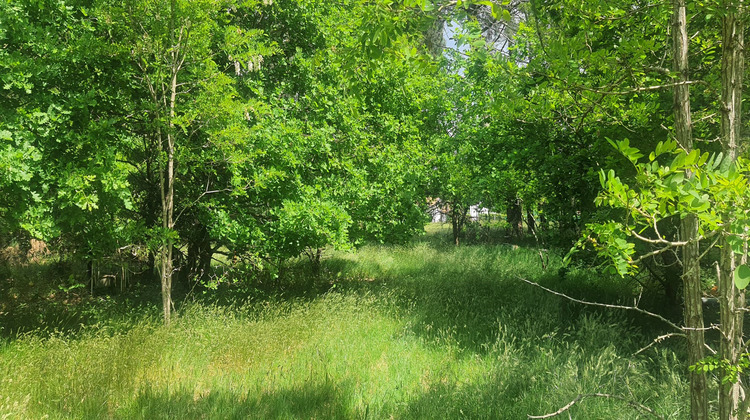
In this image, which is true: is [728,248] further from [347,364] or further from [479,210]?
[479,210]

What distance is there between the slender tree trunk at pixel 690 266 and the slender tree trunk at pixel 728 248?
78 millimetres

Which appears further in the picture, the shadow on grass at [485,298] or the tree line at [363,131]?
the shadow on grass at [485,298]

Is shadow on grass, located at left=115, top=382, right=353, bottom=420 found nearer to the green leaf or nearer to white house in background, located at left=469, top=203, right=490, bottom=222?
the green leaf

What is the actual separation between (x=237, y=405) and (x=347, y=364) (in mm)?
1304

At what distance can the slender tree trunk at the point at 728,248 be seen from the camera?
166cm

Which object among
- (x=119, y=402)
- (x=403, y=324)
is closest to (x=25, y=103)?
(x=119, y=402)

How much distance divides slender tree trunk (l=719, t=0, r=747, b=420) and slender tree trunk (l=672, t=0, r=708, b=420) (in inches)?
3.1

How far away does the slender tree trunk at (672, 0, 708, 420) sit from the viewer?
1.75m

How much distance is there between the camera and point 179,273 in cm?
836

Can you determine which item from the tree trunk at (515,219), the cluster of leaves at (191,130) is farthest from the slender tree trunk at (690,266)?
the tree trunk at (515,219)

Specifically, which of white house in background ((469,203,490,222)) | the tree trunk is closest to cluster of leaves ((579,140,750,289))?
white house in background ((469,203,490,222))

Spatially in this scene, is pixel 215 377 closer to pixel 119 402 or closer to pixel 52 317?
pixel 119 402

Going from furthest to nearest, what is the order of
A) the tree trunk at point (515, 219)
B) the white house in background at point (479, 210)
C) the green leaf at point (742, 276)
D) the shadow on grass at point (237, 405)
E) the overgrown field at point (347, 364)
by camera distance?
the tree trunk at point (515, 219) < the white house in background at point (479, 210) < the overgrown field at point (347, 364) < the shadow on grass at point (237, 405) < the green leaf at point (742, 276)

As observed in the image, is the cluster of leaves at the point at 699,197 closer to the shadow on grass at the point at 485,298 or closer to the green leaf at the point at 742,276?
the green leaf at the point at 742,276
